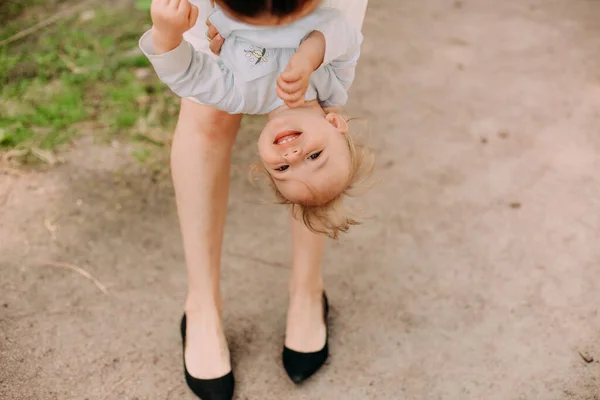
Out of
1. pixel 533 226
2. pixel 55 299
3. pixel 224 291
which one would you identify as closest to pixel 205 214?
pixel 224 291

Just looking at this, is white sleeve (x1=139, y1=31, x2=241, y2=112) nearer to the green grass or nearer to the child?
the child

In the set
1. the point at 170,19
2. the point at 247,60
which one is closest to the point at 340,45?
the point at 247,60

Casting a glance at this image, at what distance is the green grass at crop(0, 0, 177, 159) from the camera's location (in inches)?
76.3

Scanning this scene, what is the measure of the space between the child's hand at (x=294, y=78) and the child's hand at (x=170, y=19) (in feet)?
0.49

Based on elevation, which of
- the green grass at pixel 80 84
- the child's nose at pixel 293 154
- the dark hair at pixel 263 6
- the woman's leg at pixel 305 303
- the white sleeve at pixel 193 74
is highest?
the dark hair at pixel 263 6

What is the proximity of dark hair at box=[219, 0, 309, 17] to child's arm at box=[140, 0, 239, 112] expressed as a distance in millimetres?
68

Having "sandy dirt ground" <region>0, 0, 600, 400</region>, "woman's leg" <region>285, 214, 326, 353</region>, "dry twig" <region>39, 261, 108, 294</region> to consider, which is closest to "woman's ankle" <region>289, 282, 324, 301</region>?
"woman's leg" <region>285, 214, 326, 353</region>

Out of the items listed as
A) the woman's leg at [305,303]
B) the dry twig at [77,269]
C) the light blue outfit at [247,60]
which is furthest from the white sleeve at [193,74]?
the dry twig at [77,269]

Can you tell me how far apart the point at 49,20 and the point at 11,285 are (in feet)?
3.87

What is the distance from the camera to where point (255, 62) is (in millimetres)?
1038

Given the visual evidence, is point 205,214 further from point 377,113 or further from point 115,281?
point 377,113

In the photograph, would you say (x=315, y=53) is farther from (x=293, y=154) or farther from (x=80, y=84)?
(x=80, y=84)

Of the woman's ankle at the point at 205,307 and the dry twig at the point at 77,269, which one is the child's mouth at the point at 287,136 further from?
the dry twig at the point at 77,269

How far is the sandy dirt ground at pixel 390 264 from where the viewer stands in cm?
138
